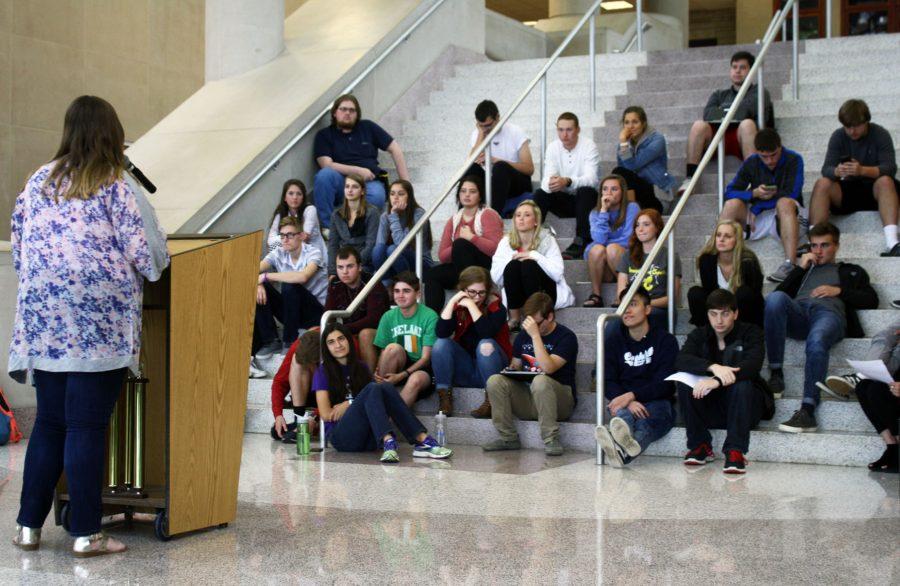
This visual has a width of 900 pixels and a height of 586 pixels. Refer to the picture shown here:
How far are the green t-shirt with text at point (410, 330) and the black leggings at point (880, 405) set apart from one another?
268cm

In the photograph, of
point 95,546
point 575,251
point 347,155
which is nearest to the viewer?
point 95,546

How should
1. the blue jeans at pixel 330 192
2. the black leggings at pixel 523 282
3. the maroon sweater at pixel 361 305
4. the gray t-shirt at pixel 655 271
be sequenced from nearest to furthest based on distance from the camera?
the gray t-shirt at pixel 655 271
the black leggings at pixel 523 282
the maroon sweater at pixel 361 305
the blue jeans at pixel 330 192

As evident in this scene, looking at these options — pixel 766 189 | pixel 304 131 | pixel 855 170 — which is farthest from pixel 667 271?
pixel 304 131

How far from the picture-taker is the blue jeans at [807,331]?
7.02m

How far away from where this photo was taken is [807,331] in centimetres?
749

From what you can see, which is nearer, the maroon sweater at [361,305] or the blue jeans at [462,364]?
the blue jeans at [462,364]

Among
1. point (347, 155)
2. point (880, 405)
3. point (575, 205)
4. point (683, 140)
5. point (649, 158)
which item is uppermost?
point (683, 140)

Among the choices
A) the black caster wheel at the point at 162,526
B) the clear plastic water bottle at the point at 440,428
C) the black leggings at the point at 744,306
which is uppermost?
the black leggings at the point at 744,306

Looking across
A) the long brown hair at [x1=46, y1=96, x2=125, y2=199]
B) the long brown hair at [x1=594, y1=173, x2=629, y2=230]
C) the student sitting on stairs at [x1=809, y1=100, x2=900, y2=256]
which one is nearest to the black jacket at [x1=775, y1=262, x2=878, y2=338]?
the student sitting on stairs at [x1=809, y1=100, x2=900, y2=256]

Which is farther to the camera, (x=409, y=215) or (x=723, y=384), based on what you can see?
(x=409, y=215)

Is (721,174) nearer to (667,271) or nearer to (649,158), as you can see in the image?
(649,158)

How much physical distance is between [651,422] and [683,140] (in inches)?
167

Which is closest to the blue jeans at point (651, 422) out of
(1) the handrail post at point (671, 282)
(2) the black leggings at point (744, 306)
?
(2) the black leggings at point (744, 306)

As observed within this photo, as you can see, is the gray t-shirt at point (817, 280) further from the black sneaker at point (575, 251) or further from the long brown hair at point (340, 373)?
the long brown hair at point (340, 373)
